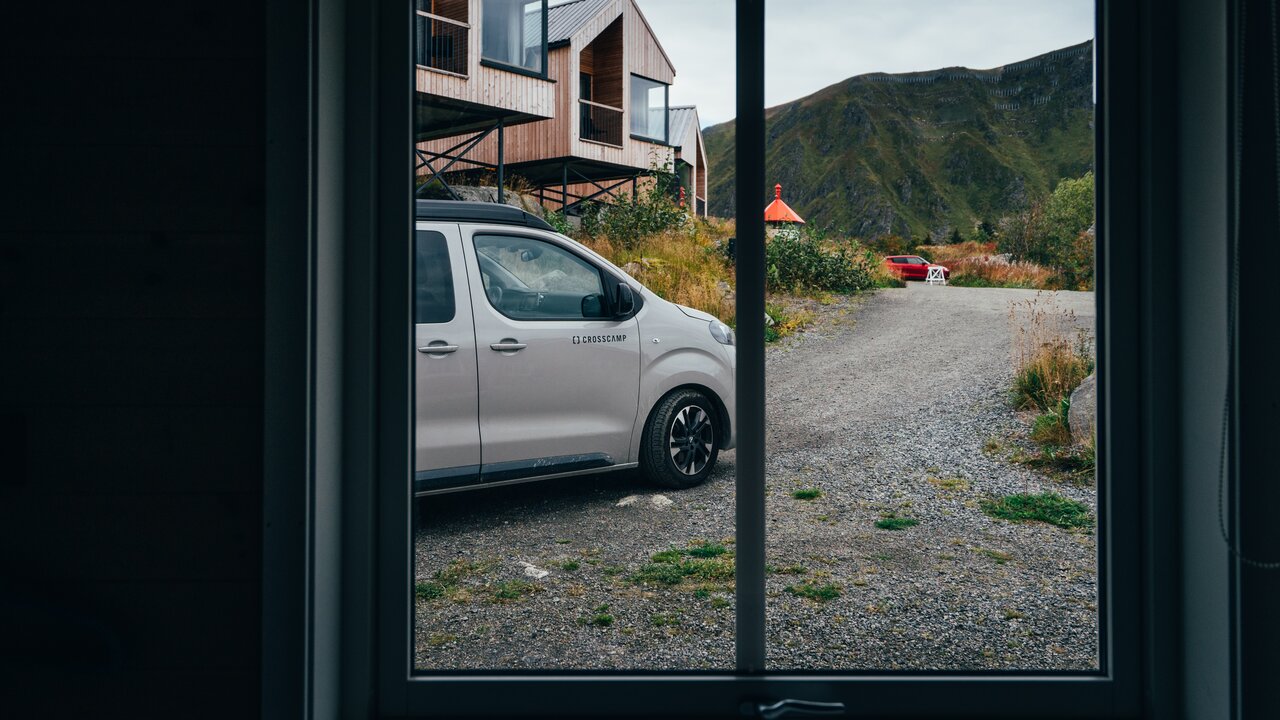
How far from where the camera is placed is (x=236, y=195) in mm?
1159

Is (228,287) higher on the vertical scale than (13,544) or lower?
higher

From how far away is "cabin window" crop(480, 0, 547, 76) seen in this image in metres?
1.52

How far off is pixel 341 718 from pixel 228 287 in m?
0.75

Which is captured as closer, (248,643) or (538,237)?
(248,643)

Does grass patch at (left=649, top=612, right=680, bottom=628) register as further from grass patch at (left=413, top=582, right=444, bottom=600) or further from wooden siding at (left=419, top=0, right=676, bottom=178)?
wooden siding at (left=419, top=0, right=676, bottom=178)

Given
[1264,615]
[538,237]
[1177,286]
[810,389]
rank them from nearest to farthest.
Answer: [1264,615] → [1177,286] → [810,389] → [538,237]

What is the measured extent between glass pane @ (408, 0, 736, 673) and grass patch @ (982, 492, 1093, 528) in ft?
1.86

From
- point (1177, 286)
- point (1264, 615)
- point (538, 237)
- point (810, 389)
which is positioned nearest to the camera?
point (1264, 615)

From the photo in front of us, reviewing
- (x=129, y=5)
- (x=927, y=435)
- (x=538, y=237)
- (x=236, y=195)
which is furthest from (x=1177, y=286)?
(x=129, y=5)

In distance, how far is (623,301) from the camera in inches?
67.5


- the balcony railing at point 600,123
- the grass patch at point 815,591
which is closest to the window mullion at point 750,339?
the grass patch at point 815,591

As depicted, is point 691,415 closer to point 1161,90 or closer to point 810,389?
point 810,389

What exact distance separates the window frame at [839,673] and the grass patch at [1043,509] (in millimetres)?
137

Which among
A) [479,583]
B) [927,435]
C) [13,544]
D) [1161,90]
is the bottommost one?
[479,583]
